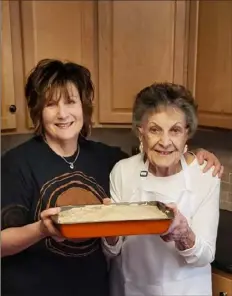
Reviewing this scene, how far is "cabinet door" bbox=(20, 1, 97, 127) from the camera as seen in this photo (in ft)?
4.93

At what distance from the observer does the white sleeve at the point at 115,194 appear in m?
1.15

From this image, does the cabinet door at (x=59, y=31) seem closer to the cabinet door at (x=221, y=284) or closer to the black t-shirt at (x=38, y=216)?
the black t-shirt at (x=38, y=216)

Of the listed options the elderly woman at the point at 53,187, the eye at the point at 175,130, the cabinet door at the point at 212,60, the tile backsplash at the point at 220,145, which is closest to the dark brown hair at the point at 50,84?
the elderly woman at the point at 53,187

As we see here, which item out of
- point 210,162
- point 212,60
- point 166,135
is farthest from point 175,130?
point 212,60

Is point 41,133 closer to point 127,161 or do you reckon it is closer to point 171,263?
point 127,161

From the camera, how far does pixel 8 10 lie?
4.75ft

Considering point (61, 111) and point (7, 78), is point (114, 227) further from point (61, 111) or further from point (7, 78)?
point (7, 78)

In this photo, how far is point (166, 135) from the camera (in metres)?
1.09

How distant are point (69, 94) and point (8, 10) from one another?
1.74ft

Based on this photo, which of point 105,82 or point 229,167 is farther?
point 229,167

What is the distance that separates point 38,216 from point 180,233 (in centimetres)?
37

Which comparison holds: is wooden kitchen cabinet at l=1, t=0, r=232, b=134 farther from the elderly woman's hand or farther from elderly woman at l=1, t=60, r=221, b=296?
the elderly woman's hand

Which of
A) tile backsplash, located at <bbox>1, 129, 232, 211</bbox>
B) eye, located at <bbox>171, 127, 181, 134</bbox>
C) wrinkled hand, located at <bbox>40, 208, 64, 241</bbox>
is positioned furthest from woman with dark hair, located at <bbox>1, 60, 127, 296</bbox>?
tile backsplash, located at <bbox>1, 129, 232, 211</bbox>

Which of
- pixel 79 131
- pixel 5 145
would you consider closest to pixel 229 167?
pixel 79 131
